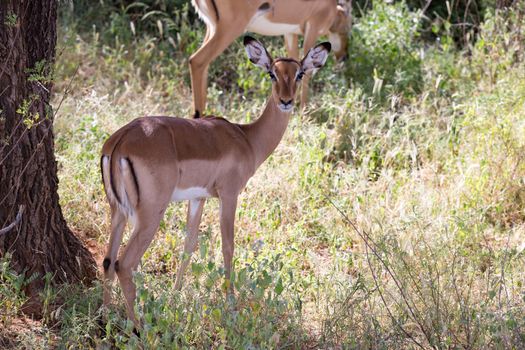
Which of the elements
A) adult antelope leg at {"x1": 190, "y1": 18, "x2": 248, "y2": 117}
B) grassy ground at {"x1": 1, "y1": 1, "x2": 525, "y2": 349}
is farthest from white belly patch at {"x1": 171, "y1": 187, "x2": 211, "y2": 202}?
adult antelope leg at {"x1": 190, "y1": 18, "x2": 248, "y2": 117}

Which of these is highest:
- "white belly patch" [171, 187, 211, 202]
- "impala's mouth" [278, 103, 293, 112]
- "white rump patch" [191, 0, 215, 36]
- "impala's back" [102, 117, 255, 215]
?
"white rump patch" [191, 0, 215, 36]

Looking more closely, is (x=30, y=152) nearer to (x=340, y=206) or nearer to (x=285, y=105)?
(x=285, y=105)

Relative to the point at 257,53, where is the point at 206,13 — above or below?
above

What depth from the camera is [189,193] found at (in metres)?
4.58

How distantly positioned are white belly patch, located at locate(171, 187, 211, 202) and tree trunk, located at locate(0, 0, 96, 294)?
0.58 metres

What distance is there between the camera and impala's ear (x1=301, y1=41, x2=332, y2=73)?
17.0ft

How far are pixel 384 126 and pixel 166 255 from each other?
2.63 meters

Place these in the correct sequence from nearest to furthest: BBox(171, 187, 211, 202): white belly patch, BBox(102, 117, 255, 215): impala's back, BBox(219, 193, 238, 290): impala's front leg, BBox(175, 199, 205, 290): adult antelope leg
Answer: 1. BBox(102, 117, 255, 215): impala's back
2. BBox(171, 187, 211, 202): white belly patch
3. BBox(219, 193, 238, 290): impala's front leg
4. BBox(175, 199, 205, 290): adult antelope leg

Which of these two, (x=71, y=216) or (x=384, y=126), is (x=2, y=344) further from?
(x=384, y=126)

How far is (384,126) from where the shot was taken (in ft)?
23.9

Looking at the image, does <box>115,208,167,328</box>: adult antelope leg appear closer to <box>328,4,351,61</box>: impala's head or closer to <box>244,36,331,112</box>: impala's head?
<box>244,36,331,112</box>: impala's head

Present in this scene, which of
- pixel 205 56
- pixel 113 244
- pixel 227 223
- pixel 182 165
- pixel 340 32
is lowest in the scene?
pixel 113 244

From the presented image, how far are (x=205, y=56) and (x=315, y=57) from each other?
199cm

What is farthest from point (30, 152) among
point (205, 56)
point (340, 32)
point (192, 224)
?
point (340, 32)
